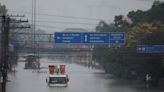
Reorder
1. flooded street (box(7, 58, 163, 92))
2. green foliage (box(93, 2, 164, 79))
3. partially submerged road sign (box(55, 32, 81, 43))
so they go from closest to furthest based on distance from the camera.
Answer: partially submerged road sign (box(55, 32, 81, 43))
flooded street (box(7, 58, 163, 92))
green foliage (box(93, 2, 164, 79))

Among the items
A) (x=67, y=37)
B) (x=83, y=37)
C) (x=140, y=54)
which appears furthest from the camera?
(x=140, y=54)

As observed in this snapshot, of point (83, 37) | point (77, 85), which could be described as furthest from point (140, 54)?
point (83, 37)

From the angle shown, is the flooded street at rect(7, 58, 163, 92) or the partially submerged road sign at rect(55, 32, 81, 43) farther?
the flooded street at rect(7, 58, 163, 92)

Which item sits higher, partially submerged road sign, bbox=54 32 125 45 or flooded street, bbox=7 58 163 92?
partially submerged road sign, bbox=54 32 125 45

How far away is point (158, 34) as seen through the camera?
61938 millimetres

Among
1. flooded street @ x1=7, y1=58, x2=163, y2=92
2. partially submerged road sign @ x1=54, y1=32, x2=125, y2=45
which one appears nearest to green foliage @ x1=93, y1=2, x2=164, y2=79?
flooded street @ x1=7, y1=58, x2=163, y2=92

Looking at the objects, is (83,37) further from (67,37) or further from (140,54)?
(140,54)

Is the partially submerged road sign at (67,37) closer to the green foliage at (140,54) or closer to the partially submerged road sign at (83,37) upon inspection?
the partially submerged road sign at (83,37)

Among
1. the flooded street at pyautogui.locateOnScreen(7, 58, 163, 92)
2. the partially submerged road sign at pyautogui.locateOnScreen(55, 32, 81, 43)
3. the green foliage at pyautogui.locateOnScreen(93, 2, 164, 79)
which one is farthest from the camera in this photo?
the green foliage at pyautogui.locateOnScreen(93, 2, 164, 79)

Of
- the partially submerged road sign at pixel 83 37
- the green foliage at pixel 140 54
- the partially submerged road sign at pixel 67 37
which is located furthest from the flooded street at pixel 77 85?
the partially submerged road sign at pixel 67 37

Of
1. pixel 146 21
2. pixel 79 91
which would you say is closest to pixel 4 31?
pixel 79 91

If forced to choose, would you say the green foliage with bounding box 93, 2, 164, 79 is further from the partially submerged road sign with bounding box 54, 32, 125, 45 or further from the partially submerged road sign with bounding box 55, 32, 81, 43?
the partially submerged road sign with bounding box 55, 32, 81, 43

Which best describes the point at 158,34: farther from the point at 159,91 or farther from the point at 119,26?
the point at 119,26

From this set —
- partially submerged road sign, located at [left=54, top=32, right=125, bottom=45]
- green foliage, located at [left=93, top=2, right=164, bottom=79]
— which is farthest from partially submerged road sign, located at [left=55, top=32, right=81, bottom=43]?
green foliage, located at [left=93, top=2, right=164, bottom=79]
